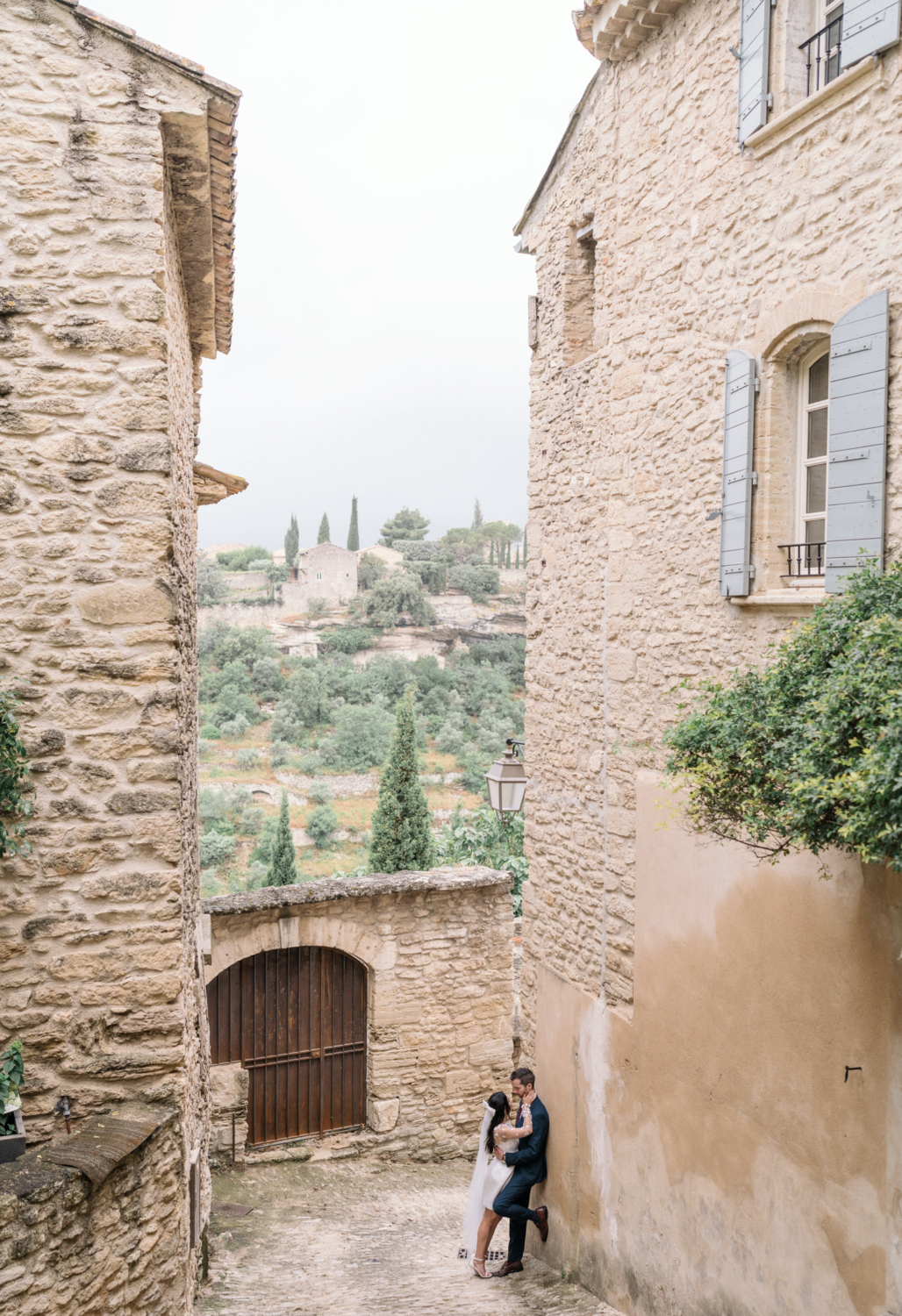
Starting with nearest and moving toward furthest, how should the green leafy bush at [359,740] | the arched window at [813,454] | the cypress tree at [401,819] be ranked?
1. the arched window at [813,454]
2. the cypress tree at [401,819]
3. the green leafy bush at [359,740]

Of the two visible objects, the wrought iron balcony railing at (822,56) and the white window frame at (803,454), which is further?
the white window frame at (803,454)

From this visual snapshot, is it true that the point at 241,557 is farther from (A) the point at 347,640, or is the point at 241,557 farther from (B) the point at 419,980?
(B) the point at 419,980

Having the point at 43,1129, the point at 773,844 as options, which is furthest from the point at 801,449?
the point at 43,1129

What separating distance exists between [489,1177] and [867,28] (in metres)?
7.03

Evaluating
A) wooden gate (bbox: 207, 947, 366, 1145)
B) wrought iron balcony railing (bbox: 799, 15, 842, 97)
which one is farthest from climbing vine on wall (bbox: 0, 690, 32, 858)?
wooden gate (bbox: 207, 947, 366, 1145)

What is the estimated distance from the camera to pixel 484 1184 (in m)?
6.53

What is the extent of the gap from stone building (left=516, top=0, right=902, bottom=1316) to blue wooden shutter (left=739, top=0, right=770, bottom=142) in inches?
0.6

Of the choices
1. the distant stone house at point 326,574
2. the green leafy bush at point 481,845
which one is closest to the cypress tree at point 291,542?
the distant stone house at point 326,574

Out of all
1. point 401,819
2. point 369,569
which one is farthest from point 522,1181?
point 369,569

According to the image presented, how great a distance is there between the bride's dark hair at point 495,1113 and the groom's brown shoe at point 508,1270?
0.69m

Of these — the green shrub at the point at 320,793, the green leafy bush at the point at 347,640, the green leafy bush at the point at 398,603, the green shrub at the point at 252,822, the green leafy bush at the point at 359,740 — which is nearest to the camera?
the green shrub at the point at 252,822

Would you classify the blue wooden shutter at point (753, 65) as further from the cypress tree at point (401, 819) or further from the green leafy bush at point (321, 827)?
the green leafy bush at point (321, 827)

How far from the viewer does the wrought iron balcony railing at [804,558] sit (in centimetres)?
443

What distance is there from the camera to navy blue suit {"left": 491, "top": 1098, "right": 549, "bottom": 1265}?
6.36 metres
